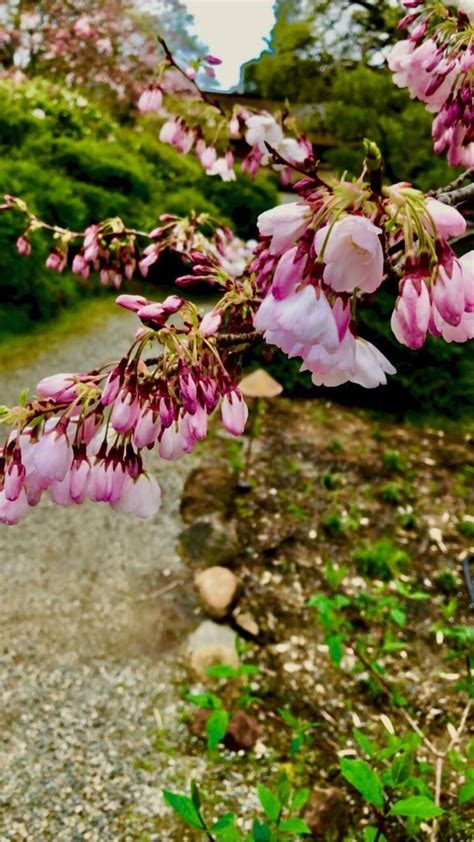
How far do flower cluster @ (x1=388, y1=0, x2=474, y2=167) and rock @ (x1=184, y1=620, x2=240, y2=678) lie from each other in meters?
1.53

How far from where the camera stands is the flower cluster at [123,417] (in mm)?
705

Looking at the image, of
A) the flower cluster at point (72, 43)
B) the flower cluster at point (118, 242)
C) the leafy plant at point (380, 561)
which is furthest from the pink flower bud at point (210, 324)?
the flower cluster at point (72, 43)

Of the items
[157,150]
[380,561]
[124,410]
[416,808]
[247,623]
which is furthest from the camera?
[157,150]

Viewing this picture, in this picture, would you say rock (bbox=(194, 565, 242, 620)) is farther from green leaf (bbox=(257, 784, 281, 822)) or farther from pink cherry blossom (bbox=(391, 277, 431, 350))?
pink cherry blossom (bbox=(391, 277, 431, 350))

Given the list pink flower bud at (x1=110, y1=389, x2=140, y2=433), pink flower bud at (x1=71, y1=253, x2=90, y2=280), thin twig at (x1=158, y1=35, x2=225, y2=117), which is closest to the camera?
pink flower bud at (x1=110, y1=389, x2=140, y2=433)

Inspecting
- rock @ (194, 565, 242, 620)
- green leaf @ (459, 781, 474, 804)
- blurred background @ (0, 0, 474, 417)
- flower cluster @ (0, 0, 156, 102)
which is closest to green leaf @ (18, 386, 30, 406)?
green leaf @ (459, 781, 474, 804)

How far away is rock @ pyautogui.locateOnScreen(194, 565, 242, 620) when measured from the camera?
2.26m

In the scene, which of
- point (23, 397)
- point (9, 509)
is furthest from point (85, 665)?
point (23, 397)

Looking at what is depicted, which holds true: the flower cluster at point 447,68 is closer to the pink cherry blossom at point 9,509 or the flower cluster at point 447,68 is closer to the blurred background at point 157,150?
the pink cherry blossom at point 9,509

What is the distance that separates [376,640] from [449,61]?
182 cm

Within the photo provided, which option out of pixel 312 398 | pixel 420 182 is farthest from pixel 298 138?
pixel 420 182

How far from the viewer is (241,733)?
1758 mm

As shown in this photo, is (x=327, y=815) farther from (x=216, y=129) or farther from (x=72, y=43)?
(x=72, y=43)

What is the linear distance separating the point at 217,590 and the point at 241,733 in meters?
0.61
